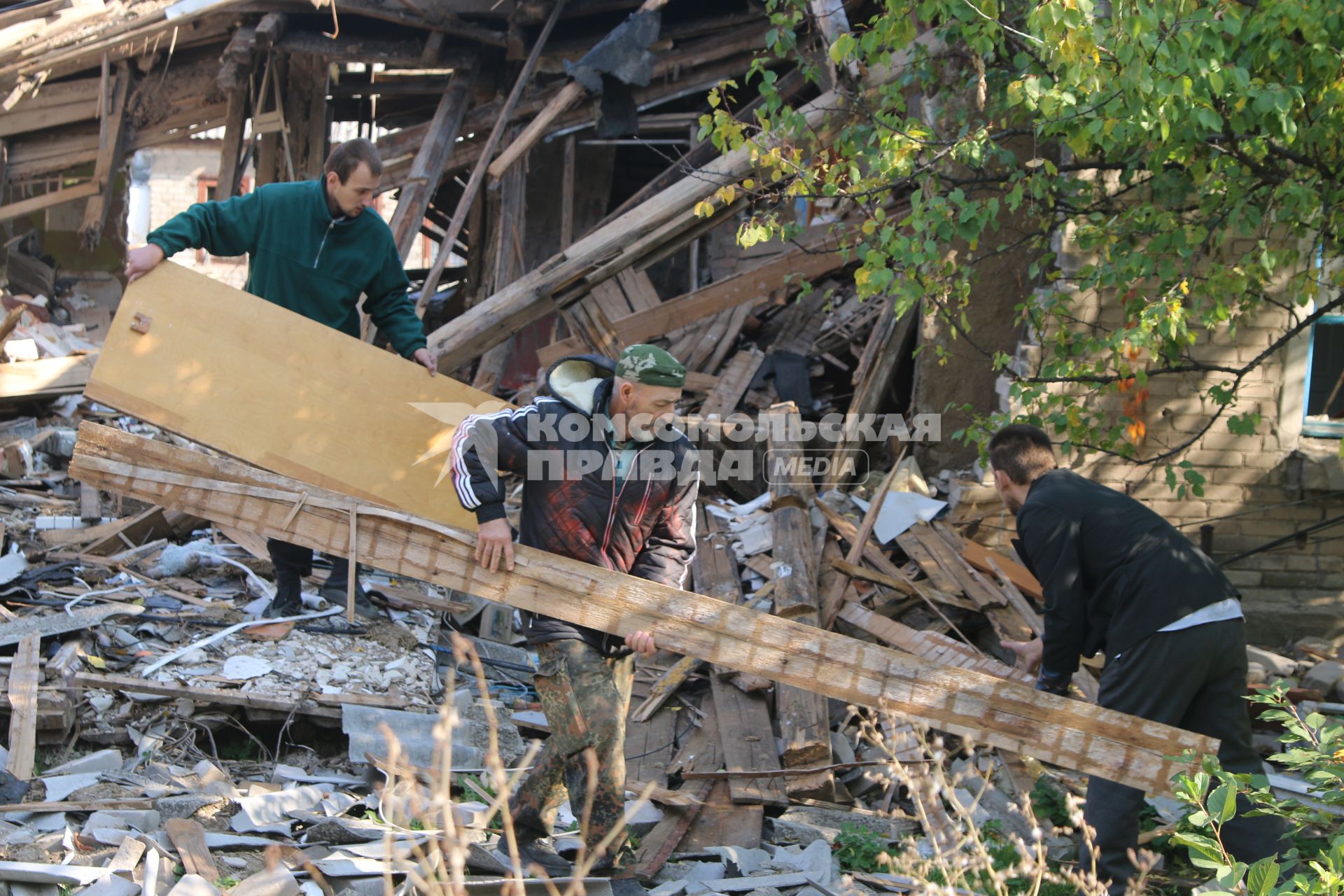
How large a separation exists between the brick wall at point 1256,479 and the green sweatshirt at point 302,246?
13.8 ft

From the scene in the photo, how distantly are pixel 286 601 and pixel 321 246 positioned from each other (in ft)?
5.72

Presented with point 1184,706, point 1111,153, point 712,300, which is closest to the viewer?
point 1184,706

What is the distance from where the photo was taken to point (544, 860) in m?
3.87

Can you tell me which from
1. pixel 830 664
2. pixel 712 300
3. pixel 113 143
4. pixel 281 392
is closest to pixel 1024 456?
pixel 830 664

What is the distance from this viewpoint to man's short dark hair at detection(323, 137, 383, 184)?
4.80 metres

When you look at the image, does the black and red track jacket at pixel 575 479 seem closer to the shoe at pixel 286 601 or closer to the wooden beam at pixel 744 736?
the wooden beam at pixel 744 736

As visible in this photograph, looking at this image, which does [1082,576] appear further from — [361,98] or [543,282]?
[361,98]

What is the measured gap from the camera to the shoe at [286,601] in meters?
5.36

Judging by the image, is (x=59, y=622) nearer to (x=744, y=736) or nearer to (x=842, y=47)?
(x=744, y=736)

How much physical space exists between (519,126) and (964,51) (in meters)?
5.02

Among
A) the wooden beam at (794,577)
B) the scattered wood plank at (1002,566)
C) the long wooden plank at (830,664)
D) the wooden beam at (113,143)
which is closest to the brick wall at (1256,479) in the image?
the scattered wood plank at (1002,566)

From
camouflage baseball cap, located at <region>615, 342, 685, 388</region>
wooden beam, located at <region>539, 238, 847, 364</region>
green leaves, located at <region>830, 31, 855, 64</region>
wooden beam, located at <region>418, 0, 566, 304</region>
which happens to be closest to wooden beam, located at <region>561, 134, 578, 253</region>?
wooden beam, located at <region>418, 0, 566, 304</region>

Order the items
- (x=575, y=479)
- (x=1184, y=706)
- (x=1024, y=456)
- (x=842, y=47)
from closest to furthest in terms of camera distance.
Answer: (x=575, y=479), (x=1184, y=706), (x=1024, y=456), (x=842, y=47)

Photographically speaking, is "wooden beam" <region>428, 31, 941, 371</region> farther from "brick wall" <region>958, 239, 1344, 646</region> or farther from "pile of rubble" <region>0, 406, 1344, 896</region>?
"brick wall" <region>958, 239, 1344, 646</region>
